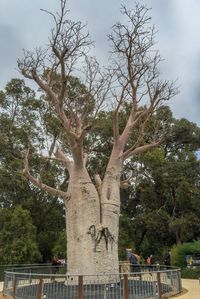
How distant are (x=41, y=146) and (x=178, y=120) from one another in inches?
515

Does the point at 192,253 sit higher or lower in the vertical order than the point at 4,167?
lower

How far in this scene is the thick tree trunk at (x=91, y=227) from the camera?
52.7 feet

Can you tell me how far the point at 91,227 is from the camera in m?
16.5

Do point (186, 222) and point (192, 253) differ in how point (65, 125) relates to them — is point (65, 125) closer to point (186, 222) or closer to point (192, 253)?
point (192, 253)

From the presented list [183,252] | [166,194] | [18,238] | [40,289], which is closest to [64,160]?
[40,289]

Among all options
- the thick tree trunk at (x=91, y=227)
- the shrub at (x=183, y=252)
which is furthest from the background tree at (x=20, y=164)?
the thick tree trunk at (x=91, y=227)

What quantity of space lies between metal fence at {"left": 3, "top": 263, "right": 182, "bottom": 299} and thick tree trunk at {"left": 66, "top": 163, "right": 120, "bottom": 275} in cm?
113

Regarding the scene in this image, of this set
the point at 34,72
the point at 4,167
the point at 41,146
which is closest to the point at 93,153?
the point at 41,146

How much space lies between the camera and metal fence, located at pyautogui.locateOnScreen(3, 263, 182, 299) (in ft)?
42.8

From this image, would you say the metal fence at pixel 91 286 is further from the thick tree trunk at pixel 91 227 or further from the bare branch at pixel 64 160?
the bare branch at pixel 64 160

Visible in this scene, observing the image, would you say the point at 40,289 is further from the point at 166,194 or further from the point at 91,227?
the point at 166,194

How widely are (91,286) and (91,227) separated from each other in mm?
3426

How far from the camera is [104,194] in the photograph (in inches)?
697

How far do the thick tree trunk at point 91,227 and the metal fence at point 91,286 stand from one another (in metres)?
1.13
